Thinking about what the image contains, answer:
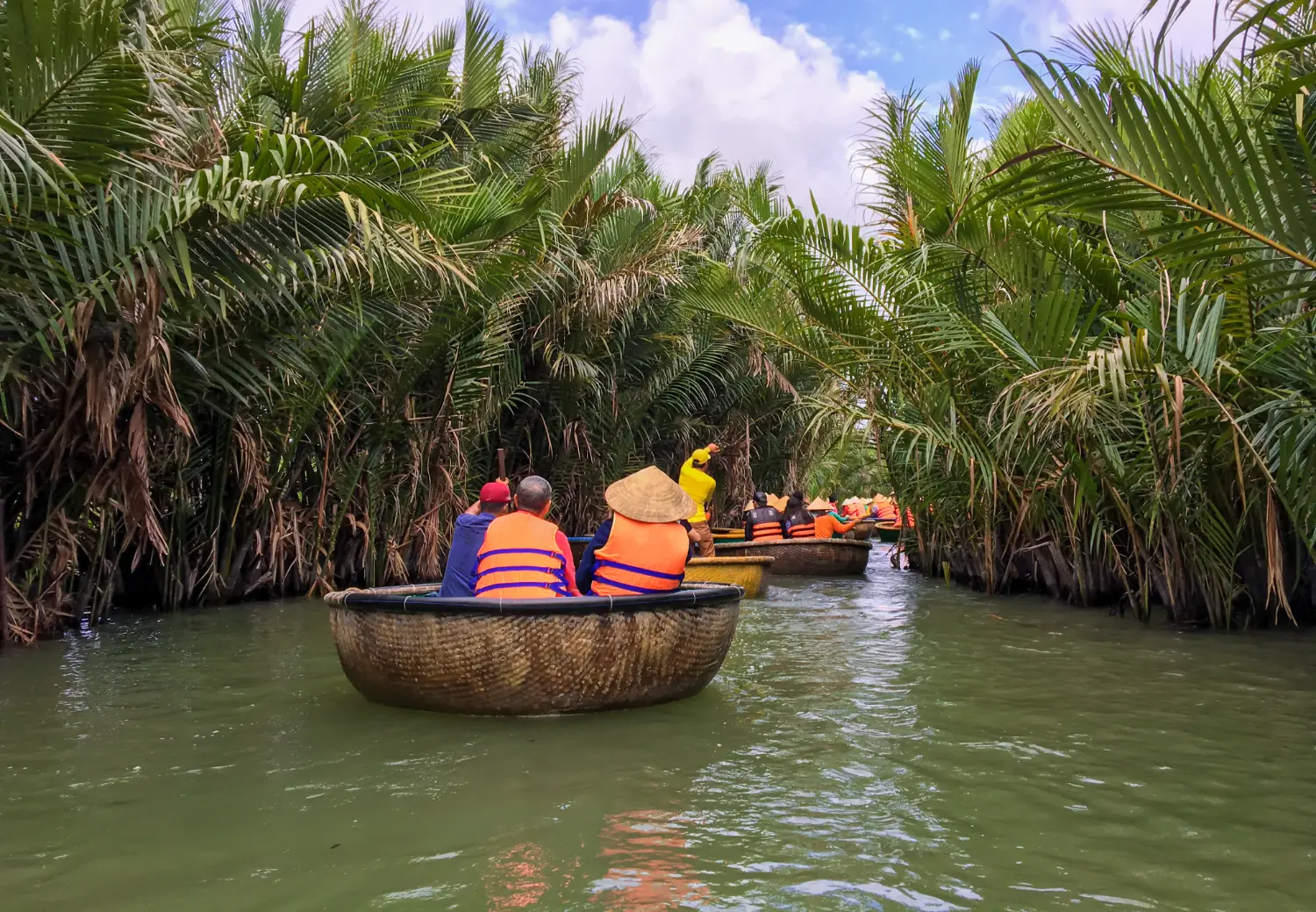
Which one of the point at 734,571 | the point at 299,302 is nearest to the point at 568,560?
the point at 299,302

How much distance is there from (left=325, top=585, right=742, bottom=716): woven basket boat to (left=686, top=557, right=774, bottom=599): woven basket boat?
5151mm

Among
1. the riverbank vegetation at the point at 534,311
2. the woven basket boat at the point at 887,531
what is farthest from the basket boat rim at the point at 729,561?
the woven basket boat at the point at 887,531

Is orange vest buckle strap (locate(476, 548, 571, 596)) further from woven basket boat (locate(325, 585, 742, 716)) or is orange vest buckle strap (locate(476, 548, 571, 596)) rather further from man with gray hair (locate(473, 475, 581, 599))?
woven basket boat (locate(325, 585, 742, 716))

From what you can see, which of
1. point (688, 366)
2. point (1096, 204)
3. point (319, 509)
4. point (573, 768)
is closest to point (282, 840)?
point (573, 768)

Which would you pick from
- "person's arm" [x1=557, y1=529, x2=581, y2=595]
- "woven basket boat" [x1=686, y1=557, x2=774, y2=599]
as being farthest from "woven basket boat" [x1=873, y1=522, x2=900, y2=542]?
"person's arm" [x1=557, y1=529, x2=581, y2=595]

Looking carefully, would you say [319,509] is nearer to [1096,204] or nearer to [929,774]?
[929,774]

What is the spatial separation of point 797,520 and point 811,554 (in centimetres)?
121

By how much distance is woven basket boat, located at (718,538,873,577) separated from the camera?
16.3m

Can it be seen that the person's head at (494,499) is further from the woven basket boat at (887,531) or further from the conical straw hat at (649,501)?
the woven basket boat at (887,531)

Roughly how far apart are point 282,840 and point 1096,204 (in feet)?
12.7

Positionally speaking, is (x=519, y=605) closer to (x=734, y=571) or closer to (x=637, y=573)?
(x=637, y=573)

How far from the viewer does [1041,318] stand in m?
9.01

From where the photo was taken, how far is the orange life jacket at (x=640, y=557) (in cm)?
696

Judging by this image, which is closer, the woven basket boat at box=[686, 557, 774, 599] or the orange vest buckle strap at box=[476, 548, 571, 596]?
the orange vest buckle strap at box=[476, 548, 571, 596]
